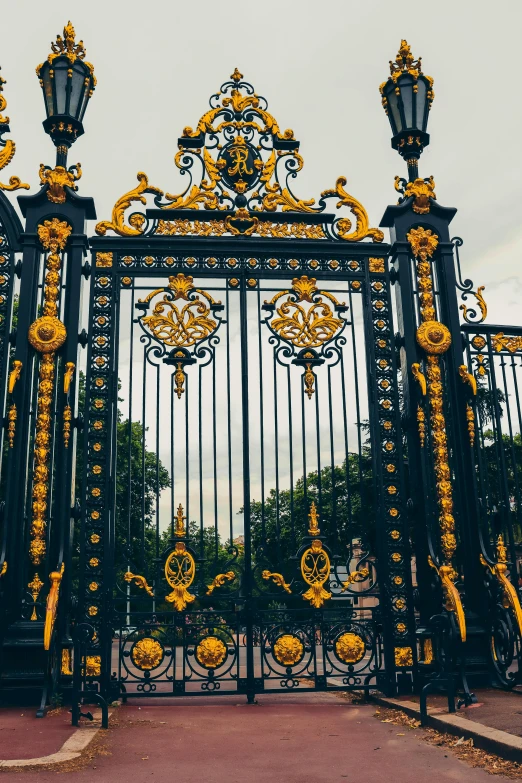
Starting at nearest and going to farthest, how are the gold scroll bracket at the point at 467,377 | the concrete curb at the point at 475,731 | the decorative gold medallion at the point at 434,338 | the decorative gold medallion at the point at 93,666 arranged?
the concrete curb at the point at 475,731
the decorative gold medallion at the point at 93,666
the gold scroll bracket at the point at 467,377
the decorative gold medallion at the point at 434,338

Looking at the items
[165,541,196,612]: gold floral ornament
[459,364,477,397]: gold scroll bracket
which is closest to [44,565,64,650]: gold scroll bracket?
[165,541,196,612]: gold floral ornament

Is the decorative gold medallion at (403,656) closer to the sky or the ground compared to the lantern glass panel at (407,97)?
closer to the ground

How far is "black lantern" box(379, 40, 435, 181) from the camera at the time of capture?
29.4 ft

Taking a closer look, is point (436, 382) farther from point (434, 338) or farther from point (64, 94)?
point (64, 94)

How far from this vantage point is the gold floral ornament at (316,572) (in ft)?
25.7

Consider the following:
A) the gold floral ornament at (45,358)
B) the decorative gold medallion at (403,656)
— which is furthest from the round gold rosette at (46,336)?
the decorative gold medallion at (403,656)

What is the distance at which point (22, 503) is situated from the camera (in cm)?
765

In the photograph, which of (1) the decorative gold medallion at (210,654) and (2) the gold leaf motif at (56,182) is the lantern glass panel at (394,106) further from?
(1) the decorative gold medallion at (210,654)

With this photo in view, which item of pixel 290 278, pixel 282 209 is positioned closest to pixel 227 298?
pixel 290 278

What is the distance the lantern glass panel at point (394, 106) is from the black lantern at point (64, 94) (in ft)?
12.0

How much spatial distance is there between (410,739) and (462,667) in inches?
51.5

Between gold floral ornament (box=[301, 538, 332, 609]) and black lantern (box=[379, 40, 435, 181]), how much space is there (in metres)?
4.67

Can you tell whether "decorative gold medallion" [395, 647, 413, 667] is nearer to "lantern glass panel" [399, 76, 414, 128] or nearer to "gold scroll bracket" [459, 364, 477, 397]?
"gold scroll bracket" [459, 364, 477, 397]

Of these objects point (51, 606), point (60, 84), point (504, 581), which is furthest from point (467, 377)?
point (60, 84)
